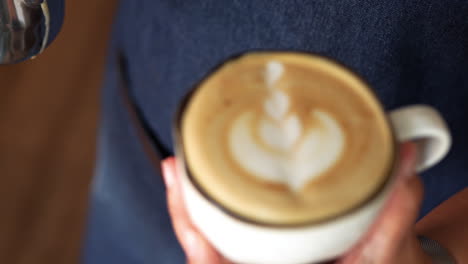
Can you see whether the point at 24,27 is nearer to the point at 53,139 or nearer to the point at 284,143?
the point at 284,143

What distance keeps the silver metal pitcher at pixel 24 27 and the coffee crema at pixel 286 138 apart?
198mm

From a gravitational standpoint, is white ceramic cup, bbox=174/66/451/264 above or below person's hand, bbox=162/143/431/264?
above

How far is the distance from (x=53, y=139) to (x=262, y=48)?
0.67 meters

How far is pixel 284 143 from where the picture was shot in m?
0.40

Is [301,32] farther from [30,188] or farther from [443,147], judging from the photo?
[30,188]

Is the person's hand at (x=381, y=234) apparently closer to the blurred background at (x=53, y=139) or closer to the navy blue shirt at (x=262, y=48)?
the navy blue shirt at (x=262, y=48)

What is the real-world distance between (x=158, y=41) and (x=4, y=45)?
205mm

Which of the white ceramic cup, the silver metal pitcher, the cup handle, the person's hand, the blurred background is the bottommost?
the blurred background

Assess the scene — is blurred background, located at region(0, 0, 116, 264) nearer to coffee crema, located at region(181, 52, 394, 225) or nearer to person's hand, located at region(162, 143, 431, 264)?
person's hand, located at region(162, 143, 431, 264)

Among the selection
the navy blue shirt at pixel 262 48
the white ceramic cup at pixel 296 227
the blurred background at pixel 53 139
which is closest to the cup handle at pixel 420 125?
the white ceramic cup at pixel 296 227

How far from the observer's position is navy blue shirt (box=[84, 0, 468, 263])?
63 centimetres

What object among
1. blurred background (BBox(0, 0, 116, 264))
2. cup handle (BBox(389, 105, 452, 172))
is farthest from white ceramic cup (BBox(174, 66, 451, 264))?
blurred background (BBox(0, 0, 116, 264))

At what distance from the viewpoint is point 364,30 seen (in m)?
0.63

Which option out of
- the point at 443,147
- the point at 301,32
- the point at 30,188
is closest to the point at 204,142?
the point at 443,147
